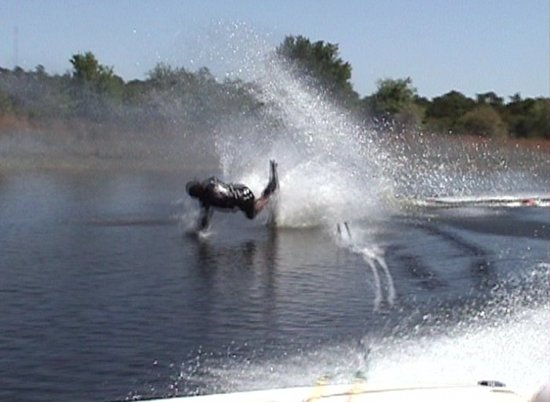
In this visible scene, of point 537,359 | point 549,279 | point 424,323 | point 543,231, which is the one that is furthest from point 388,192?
point 537,359

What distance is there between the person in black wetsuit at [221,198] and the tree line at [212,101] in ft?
24.5

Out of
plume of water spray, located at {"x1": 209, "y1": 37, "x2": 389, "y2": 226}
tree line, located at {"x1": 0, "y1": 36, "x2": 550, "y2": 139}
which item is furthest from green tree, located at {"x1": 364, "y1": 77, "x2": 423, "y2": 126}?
plume of water spray, located at {"x1": 209, "y1": 37, "x2": 389, "y2": 226}

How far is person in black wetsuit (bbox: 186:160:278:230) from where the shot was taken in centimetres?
2598

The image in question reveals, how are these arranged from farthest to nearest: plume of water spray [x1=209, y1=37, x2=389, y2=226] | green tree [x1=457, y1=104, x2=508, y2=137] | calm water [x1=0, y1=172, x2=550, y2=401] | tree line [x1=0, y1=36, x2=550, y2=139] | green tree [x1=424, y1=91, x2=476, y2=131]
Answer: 1. green tree [x1=424, y1=91, x2=476, y2=131]
2. green tree [x1=457, y1=104, x2=508, y2=137]
3. tree line [x1=0, y1=36, x2=550, y2=139]
4. plume of water spray [x1=209, y1=37, x2=389, y2=226]
5. calm water [x1=0, y1=172, x2=550, y2=401]

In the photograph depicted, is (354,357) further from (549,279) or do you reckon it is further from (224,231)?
(224,231)

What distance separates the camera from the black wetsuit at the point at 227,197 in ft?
85.4

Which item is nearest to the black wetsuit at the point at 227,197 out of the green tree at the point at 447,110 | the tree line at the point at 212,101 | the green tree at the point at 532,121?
the tree line at the point at 212,101

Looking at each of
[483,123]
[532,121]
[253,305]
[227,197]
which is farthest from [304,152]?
[483,123]

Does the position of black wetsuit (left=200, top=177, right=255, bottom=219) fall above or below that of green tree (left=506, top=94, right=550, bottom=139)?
below

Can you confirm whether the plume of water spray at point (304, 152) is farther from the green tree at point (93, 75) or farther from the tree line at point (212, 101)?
the green tree at point (93, 75)

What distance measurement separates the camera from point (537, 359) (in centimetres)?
1377

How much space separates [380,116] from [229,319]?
160 ft

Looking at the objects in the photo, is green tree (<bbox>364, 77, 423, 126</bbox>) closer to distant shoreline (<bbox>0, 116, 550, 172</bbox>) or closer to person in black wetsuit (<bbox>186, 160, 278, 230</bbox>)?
distant shoreline (<bbox>0, 116, 550, 172</bbox>)

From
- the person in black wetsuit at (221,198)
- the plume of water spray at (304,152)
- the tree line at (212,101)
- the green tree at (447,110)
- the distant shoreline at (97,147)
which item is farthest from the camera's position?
the green tree at (447,110)
